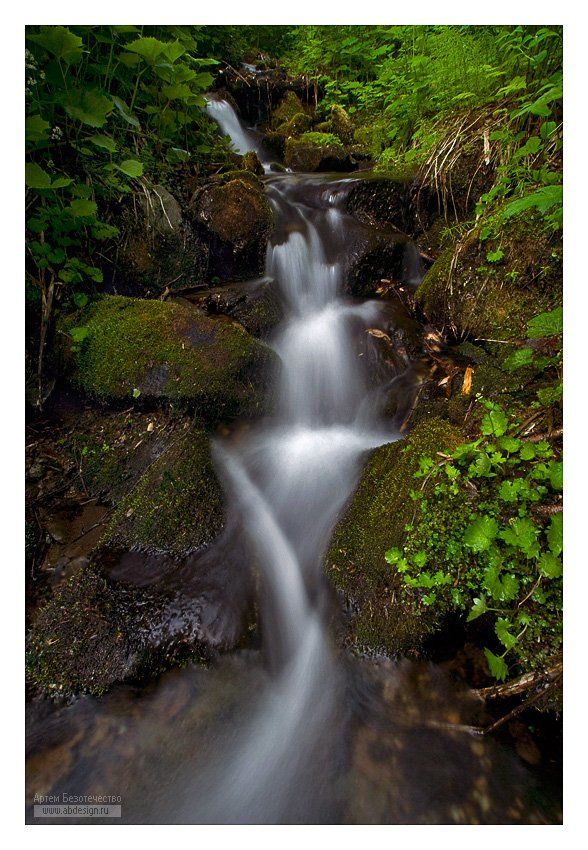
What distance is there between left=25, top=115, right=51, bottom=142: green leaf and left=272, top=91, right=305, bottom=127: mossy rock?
6756 mm

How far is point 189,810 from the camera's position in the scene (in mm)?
1513

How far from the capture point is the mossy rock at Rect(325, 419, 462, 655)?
1.83 metres

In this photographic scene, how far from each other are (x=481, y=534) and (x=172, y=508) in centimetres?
164

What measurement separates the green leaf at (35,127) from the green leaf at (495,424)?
9.37ft

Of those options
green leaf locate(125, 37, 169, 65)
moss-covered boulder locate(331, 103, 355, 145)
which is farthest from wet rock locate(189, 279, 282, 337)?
moss-covered boulder locate(331, 103, 355, 145)

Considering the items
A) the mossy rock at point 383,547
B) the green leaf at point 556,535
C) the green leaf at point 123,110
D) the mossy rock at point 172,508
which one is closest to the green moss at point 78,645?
the mossy rock at point 172,508

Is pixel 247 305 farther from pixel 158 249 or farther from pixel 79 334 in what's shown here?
pixel 79 334

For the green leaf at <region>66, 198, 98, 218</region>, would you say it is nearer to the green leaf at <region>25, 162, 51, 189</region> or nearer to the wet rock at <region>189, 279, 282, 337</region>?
the green leaf at <region>25, 162, 51, 189</region>

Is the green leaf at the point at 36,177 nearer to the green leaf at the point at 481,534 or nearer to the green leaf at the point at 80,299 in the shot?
the green leaf at the point at 80,299

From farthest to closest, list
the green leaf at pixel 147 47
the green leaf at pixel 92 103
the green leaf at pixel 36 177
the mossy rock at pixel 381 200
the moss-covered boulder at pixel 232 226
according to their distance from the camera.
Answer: the mossy rock at pixel 381 200
the moss-covered boulder at pixel 232 226
the green leaf at pixel 147 47
the green leaf at pixel 92 103
the green leaf at pixel 36 177

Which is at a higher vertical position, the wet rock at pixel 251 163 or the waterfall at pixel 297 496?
the wet rock at pixel 251 163

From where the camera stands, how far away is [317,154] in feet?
19.2

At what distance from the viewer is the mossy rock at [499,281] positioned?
2.60 metres
